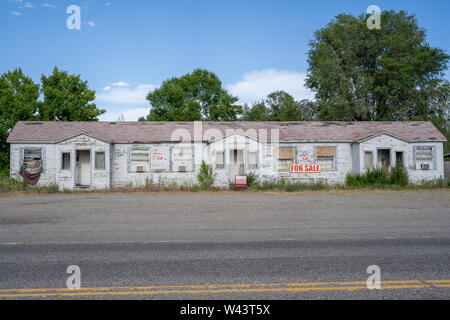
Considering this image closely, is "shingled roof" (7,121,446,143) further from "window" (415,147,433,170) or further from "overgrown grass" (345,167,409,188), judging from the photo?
"overgrown grass" (345,167,409,188)

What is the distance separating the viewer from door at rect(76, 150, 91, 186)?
21750 mm

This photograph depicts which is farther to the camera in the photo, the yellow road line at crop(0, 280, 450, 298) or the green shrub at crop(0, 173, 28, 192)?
the green shrub at crop(0, 173, 28, 192)

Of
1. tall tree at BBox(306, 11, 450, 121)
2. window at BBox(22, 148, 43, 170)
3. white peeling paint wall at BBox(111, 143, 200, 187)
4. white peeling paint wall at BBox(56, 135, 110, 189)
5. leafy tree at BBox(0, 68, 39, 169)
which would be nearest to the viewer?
white peeling paint wall at BBox(56, 135, 110, 189)

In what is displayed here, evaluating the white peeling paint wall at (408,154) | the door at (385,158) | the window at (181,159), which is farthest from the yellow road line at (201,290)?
the door at (385,158)

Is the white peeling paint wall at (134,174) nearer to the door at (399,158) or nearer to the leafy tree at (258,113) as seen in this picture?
the door at (399,158)

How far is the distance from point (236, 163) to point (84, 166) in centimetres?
1015

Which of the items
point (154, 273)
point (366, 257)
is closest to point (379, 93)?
point (366, 257)

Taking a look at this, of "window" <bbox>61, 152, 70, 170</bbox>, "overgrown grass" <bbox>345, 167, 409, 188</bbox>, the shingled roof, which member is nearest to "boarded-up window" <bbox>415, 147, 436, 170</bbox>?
the shingled roof

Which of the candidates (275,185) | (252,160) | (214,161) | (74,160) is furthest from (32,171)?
(275,185)

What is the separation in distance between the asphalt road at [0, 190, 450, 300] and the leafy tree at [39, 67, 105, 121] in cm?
2357

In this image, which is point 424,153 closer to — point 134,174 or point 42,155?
point 134,174

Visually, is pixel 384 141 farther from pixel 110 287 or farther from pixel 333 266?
pixel 110 287

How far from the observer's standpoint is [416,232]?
8.26 m

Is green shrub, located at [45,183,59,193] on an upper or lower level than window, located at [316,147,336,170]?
lower
